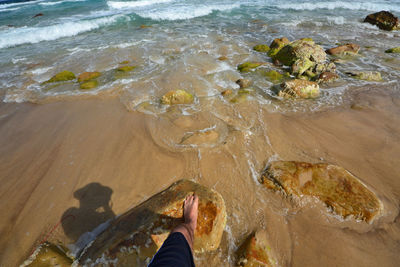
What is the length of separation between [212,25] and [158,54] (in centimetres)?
667

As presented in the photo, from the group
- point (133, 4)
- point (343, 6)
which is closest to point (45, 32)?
point (133, 4)

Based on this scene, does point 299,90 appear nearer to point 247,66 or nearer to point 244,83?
point 244,83

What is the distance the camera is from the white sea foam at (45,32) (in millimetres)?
11252

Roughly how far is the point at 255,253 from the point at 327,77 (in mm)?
5872

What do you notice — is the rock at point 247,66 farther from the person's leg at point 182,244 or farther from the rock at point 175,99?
the person's leg at point 182,244

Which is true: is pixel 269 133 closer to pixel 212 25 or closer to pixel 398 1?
pixel 212 25

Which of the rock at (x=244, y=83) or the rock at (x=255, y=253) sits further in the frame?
the rock at (x=244, y=83)

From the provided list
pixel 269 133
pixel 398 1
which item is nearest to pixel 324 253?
pixel 269 133

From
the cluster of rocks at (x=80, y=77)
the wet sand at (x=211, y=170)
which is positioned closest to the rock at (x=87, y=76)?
the cluster of rocks at (x=80, y=77)

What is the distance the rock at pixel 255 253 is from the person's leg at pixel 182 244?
2.07 feet

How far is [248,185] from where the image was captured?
304cm

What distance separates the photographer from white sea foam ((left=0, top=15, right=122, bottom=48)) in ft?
36.9

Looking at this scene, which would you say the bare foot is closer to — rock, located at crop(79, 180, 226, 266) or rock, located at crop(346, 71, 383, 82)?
rock, located at crop(79, 180, 226, 266)

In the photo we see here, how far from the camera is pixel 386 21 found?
464 inches
